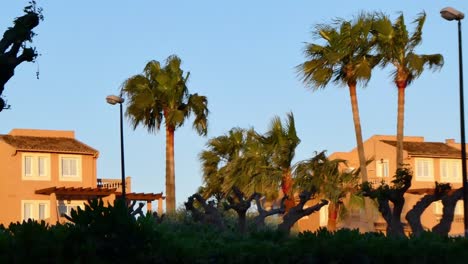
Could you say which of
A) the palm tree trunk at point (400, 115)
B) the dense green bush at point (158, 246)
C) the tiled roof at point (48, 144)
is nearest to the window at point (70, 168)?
the tiled roof at point (48, 144)

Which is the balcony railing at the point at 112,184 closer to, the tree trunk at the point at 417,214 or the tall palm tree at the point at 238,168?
the tall palm tree at the point at 238,168

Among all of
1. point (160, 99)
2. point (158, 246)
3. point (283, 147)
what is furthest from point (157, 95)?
point (158, 246)

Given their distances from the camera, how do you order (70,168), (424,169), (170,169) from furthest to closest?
1. (424,169)
2. (70,168)
3. (170,169)

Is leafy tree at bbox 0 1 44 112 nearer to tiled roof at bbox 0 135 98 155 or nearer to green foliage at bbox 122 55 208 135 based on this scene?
green foliage at bbox 122 55 208 135

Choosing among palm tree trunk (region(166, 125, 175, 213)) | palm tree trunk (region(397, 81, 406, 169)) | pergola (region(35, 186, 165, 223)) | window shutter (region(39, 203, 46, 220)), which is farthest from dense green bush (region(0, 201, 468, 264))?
window shutter (region(39, 203, 46, 220))

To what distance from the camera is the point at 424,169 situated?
74.8m

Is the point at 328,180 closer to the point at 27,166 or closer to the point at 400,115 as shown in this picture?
the point at 400,115

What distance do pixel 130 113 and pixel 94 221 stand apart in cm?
4238

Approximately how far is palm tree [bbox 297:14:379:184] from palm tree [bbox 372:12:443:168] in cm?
60

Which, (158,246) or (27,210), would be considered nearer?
A: (158,246)

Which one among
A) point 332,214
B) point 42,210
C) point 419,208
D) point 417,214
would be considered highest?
point 42,210

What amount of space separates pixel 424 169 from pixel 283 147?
28.9 metres

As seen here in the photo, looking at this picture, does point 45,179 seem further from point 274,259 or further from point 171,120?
point 274,259

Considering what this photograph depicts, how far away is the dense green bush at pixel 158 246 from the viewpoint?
12.5 meters
